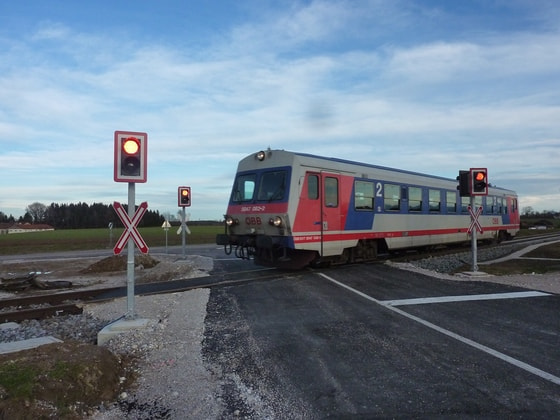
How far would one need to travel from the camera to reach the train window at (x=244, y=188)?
14.2 metres

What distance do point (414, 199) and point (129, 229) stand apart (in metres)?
13.5

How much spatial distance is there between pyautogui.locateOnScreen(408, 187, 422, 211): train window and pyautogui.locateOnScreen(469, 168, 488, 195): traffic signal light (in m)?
4.47

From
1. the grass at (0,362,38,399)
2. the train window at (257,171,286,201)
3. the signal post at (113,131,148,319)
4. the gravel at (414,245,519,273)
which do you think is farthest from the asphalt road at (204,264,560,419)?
the gravel at (414,245,519,273)

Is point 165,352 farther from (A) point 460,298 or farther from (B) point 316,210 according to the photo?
Answer: (B) point 316,210

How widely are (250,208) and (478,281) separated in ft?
22.1

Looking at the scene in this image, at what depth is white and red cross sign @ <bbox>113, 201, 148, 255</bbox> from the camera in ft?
23.5

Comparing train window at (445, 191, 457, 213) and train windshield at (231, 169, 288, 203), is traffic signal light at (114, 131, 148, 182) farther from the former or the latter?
train window at (445, 191, 457, 213)

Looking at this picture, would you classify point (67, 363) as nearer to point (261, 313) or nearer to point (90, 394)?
point (90, 394)

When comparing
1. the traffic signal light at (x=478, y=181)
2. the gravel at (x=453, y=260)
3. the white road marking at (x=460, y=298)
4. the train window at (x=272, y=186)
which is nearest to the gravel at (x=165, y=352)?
the white road marking at (x=460, y=298)

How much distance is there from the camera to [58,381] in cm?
436

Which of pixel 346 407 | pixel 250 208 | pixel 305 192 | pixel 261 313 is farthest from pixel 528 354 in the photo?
pixel 250 208

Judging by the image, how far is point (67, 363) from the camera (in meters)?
4.71

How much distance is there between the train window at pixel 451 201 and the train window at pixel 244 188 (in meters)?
10.5

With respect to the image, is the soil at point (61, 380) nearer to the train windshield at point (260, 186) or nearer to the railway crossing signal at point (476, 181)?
the train windshield at point (260, 186)
